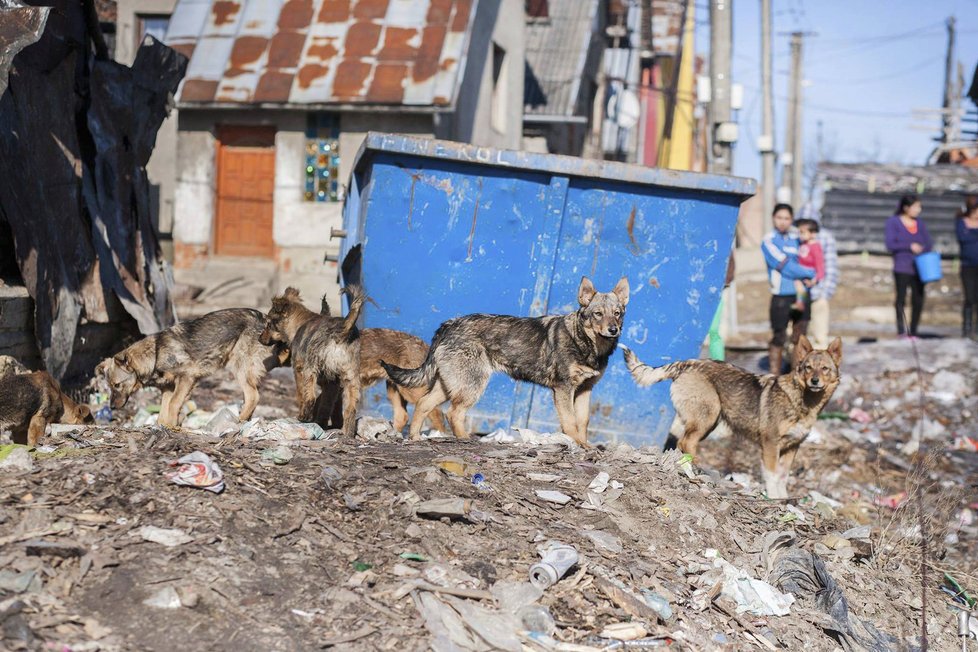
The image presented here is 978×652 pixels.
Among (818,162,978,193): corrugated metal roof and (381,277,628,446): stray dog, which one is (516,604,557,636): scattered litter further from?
(818,162,978,193): corrugated metal roof

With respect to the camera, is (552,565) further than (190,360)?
No

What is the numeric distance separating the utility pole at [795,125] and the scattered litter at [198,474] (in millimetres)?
37455

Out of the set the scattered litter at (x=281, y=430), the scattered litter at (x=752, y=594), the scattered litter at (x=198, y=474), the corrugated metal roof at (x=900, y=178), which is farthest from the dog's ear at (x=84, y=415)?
the corrugated metal roof at (x=900, y=178)

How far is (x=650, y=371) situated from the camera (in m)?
7.85

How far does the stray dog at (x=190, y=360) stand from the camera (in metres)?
7.36

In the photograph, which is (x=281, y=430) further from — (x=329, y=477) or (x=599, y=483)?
(x=599, y=483)

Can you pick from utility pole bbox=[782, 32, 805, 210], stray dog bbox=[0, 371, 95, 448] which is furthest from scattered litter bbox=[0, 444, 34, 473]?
utility pole bbox=[782, 32, 805, 210]

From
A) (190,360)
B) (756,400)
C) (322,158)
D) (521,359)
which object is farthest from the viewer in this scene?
(322,158)

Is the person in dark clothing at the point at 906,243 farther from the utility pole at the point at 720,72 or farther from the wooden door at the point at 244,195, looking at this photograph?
the wooden door at the point at 244,195

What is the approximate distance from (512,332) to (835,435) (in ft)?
17.3

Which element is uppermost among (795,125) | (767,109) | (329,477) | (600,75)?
(795,125)

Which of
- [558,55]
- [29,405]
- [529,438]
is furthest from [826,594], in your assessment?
[558,55]

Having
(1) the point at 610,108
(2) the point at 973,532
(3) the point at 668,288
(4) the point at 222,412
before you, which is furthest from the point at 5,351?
(1) the point at 610,108

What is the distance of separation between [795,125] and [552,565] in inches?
1572
